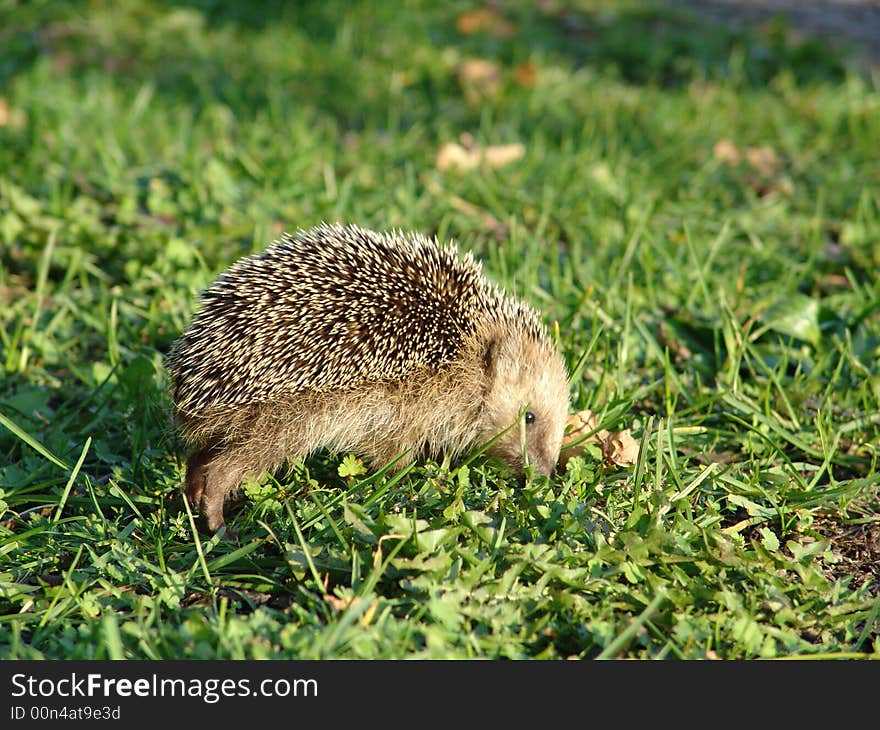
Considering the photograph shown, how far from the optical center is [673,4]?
11.5 metres

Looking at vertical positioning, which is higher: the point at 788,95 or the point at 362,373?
the point at 788,95

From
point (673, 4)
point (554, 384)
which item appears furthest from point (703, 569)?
point (673, 4)

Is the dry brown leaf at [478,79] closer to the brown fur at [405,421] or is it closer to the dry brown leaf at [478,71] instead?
the dry brown leaf at [478,71]

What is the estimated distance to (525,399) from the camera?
4.46 m

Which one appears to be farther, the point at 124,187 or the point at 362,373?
the point at 124,187

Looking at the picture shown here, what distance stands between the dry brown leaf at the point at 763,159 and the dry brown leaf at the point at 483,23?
350cm

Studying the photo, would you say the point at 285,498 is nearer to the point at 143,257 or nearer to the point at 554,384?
the point at 554,384

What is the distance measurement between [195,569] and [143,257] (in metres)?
2.75

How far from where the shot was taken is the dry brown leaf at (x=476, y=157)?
7.11 metres

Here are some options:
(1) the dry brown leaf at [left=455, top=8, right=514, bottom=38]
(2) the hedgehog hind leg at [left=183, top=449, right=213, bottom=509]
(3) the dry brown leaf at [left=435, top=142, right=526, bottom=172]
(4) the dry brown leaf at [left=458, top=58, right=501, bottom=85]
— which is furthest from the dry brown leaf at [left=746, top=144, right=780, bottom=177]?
(2) the hedgehog hind leg at [left=183, top=449, right=213, bottom=509]

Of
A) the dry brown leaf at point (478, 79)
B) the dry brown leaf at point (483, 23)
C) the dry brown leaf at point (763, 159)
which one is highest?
the dry brown leaf at point (483, 23)

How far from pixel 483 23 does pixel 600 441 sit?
728cm

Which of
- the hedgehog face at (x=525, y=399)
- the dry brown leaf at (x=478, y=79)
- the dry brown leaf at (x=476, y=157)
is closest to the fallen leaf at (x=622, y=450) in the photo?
the hedgehog face at (x=525, y=399)

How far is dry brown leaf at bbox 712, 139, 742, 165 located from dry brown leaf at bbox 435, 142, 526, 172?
1646 millimetres
